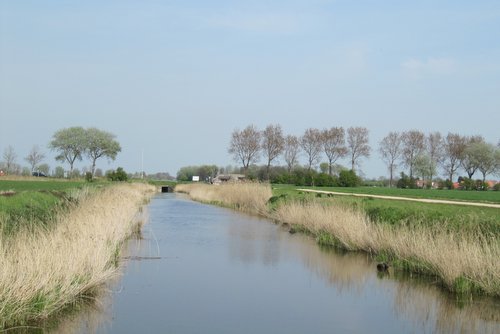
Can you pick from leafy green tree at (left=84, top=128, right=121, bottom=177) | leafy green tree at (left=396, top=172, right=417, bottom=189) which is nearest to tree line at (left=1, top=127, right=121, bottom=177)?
leafy green tree at (left=84, top=128, right=121, bottom=177)

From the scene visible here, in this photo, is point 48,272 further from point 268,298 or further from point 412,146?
point 412,146

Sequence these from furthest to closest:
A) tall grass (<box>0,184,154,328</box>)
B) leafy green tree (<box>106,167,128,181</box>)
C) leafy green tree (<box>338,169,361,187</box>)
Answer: leafy green tree (<box>106,167,128,181</box>)
leafy green tree (<box>338,169,361,187</box>)
tall grass (<box>0,184,154,328</box>)

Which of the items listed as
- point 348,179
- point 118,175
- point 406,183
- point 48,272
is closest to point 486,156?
point 406,183

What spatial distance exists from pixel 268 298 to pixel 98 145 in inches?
3218

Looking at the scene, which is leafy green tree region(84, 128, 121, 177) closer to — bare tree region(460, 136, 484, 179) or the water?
bare tree region(460, 136, 484, 179)

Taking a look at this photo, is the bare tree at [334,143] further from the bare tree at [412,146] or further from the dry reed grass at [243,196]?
the dry reed grass at [243,196]

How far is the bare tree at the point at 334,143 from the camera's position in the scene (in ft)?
285

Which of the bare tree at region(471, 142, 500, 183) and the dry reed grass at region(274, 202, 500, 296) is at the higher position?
the bare tree at region(471, 142, 500, 183)

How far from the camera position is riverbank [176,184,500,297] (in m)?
12.4

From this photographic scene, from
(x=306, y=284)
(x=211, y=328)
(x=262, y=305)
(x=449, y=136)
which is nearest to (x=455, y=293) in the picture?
(x=306, y=284)

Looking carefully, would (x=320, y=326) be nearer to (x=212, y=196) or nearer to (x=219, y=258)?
(x=219, y=258)

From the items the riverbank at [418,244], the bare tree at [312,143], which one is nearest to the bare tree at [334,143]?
the bare tree at [312,143]

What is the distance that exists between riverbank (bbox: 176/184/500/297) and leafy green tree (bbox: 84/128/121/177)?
6885cm

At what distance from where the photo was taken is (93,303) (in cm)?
1092
